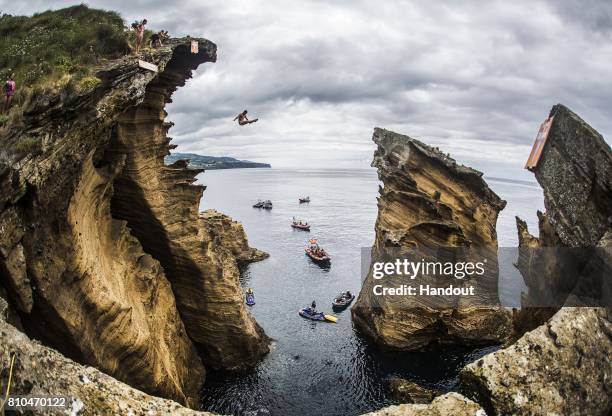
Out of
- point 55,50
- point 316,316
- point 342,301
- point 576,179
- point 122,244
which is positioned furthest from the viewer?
point 342,301

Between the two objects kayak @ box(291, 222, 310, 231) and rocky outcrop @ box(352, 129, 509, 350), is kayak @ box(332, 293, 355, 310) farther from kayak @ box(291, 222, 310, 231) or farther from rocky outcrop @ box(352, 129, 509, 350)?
kayak @ box(291, 222, 310, 231)

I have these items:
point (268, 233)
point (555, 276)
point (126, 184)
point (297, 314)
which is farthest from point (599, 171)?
point (268, 233)

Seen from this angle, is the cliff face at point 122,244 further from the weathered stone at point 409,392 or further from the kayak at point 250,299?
the kayak at point 250,299

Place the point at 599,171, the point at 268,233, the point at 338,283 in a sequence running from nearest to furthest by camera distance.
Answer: the point at 599,171, the point at 338,283, the point at 268,233

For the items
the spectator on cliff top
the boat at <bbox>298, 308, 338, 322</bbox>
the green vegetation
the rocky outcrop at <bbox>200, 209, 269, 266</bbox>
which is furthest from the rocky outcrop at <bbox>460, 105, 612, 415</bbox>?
the rocky outcrop at <bbox>200, 209, 269, 266</bbox>

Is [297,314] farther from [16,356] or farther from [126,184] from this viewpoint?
[16,356]

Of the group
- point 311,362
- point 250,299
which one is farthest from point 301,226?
point 311,362

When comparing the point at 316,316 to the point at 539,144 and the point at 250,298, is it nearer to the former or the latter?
the point at 250,298
